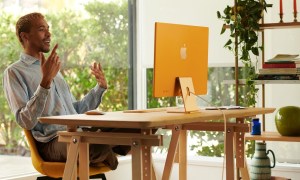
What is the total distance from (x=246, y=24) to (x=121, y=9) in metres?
1.47

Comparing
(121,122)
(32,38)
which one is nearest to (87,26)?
(32,38)

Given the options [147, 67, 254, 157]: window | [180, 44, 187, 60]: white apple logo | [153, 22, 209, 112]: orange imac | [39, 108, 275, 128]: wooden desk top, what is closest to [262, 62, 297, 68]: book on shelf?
[153, 22, 209, 112]: orange imac

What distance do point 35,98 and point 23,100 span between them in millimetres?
156

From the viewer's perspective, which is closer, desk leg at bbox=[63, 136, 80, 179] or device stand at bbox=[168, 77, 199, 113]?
desk leg at bbox=[63, 136, 80, 179]

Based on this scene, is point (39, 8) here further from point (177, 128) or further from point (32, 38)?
point (177, 128)

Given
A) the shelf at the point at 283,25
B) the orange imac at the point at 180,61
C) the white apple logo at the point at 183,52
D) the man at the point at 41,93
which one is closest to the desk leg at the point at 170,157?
the orange imac at the point at 180,61

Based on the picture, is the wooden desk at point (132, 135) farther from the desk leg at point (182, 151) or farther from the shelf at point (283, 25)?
the shelf at point (283, 25)

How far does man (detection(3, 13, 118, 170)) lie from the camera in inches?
137

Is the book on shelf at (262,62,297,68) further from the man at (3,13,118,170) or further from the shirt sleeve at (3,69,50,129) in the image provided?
the shirt sleeve at (3,69,50,129)

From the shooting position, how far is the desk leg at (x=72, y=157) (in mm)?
3033

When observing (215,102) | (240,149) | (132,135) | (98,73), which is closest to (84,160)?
(132,135)

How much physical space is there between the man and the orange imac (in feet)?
1.69

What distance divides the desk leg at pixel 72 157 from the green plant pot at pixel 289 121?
1641mm

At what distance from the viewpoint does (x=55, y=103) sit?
3.86 m
